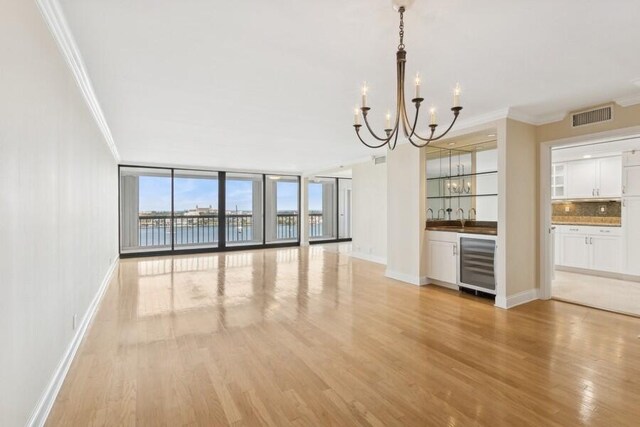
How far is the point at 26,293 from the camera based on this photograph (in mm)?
1622

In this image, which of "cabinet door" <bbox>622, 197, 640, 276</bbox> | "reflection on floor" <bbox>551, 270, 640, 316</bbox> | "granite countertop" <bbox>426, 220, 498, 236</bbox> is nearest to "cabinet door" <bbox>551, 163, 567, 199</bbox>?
"cabinet door" <bbox>622, 197, 640, 276</bbox>

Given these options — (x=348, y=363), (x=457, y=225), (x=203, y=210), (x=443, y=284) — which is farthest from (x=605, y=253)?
(x=203, y=210)

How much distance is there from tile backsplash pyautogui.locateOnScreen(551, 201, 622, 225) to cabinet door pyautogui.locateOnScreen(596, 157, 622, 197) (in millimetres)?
249

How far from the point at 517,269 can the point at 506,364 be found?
79.8 inches

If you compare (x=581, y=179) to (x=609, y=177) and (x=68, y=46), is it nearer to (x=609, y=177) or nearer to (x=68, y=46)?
(x=609, y=177)

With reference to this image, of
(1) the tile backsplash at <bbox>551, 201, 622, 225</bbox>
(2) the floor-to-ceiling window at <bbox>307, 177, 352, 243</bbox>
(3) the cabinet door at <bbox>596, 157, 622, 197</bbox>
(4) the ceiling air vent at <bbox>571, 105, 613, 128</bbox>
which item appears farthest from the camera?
(2) the floor-to-ceiling window at <bbox>307, 177, 352, 243</bbox>

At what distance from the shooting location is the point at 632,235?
5086 mm

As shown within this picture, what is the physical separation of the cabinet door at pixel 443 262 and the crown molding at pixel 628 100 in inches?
97.8

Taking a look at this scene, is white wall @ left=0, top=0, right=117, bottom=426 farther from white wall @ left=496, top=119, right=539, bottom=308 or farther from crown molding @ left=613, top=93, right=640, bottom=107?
crown molding @ left=613, top=93, right=640, bottom=107

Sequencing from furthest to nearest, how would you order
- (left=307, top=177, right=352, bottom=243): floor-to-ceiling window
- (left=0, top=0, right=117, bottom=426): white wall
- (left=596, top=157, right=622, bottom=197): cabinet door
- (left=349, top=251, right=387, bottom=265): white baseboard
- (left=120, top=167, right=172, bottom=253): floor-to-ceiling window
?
(left=307, top=177, right=352, bottom=243): floor-to-ceiling window
(left=120, top=167, right=172, bottom=253): floor-to-ceiling window
(left=349, top=251, right=387, bottom=265): white baseboard
(left=596, top=157, right=622, bottom=197): cabinet door
(left=0, top=0, right=117, bottom=426): white wall

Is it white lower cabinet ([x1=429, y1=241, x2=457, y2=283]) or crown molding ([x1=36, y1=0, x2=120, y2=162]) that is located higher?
crown molding ([x1=36, y1=0, x2=120, y2=162])

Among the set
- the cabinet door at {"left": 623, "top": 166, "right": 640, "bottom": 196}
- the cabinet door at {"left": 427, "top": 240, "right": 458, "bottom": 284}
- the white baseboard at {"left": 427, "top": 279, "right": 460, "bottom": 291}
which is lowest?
the white baseboard at {"left": 427, "top": 279, "right": 460, "bottom": 291}

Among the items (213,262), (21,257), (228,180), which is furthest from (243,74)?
(228,180)

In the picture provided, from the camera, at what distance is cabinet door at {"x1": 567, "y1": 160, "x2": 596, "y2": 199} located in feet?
19.0
